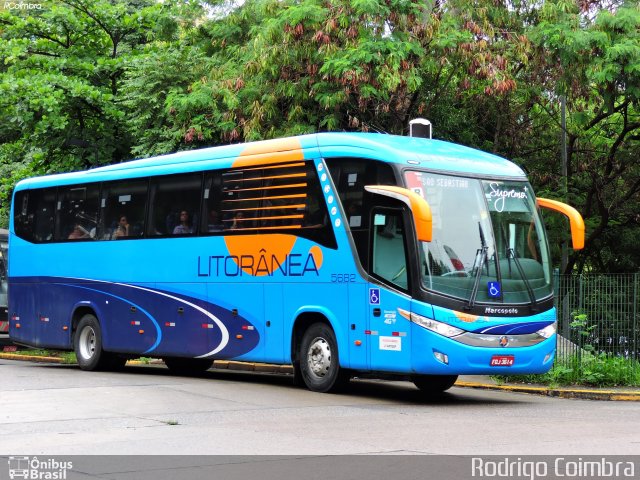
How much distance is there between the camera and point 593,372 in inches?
696

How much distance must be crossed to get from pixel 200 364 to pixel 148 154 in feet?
25.0

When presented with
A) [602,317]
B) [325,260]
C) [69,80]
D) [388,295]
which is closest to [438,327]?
[388,295]

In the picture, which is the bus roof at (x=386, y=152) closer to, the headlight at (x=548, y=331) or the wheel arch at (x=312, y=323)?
the headlight at (x=548, y=331)

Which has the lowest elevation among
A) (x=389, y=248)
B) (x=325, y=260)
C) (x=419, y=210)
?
(x=325, y=260)

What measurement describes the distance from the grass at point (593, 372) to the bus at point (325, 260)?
2155 millimetres

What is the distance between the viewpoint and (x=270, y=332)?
17.4 meters

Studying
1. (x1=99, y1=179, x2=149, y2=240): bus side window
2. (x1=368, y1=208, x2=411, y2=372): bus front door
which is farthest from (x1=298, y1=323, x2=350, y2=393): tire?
(x1=99, y1=179, x2=149, y2=240): bus side window

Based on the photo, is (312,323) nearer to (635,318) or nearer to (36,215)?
(635,318)

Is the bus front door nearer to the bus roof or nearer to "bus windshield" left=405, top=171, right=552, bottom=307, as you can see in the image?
"bus windshield" left=405, top=171, right=552, bottom=307

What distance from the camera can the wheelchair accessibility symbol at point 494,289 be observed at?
49.2ft

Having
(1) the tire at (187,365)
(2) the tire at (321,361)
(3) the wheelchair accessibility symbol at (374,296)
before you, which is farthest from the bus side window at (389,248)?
(1) the tire at (187,365)

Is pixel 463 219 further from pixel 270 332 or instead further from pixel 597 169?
pixel 597 169

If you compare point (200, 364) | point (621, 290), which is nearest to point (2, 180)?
point (200, 364)
